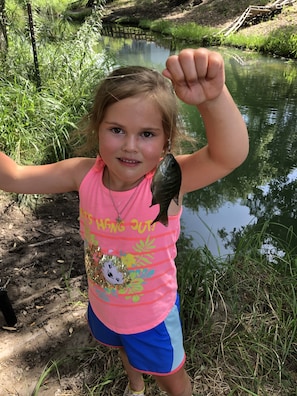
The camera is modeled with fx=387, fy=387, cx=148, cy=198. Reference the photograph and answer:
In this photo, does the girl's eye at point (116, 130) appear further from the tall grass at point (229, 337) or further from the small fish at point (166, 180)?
the tall grass at point (229, 337)

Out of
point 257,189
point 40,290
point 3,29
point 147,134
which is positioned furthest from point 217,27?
point 147,134

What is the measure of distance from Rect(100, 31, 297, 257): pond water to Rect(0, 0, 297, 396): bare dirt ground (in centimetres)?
113

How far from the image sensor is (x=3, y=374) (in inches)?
81.5

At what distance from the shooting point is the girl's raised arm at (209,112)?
3.37 ft

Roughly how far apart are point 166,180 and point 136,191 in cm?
28

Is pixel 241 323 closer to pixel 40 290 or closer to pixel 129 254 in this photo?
pixel 129 254

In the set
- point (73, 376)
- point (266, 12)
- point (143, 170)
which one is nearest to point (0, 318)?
point (73, 376)

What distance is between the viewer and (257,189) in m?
4.96

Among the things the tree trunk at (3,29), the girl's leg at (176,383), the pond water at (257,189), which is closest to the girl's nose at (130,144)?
the girl's leg at (176,383)

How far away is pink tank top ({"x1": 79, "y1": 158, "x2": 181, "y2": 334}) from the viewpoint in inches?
55.0

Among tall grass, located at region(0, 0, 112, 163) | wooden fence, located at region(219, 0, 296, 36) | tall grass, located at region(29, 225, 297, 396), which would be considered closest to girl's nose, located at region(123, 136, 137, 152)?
tall grass, located at region(29, 225, 297, 396)

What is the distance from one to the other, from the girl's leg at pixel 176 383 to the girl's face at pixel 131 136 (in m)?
0.83

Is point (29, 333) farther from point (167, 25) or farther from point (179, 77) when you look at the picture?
point (167, 25)

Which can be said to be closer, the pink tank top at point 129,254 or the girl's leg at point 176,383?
the pink tank top at point 129,254
